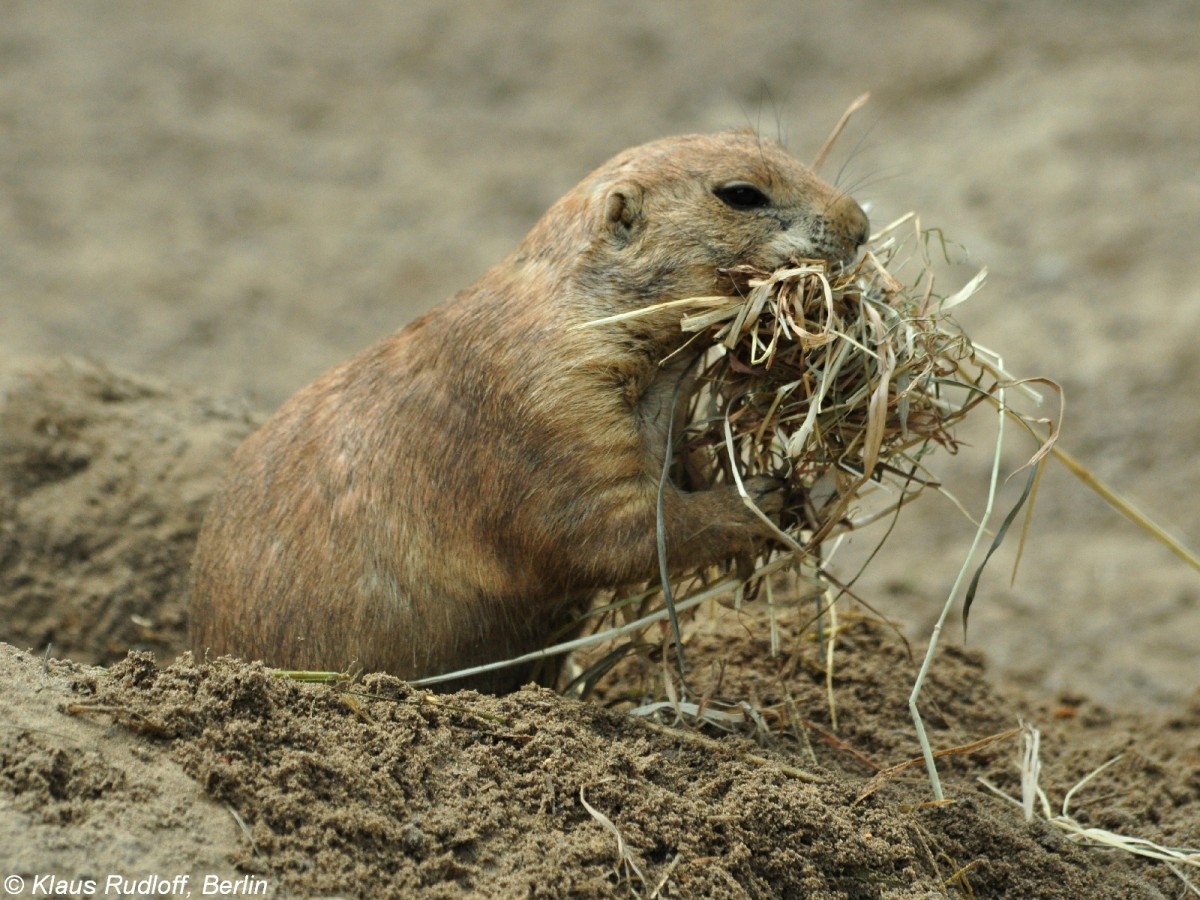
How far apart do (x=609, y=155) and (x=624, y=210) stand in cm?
716

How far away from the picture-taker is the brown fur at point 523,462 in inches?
161

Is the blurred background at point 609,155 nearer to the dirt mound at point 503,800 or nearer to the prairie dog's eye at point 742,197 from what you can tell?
the dirt mound at point 503,800

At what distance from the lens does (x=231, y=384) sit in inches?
362

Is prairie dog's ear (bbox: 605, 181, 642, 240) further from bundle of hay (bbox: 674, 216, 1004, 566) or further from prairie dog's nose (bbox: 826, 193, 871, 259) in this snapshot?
prairie dog's nose (bbox: 826, 193, 871, 259)

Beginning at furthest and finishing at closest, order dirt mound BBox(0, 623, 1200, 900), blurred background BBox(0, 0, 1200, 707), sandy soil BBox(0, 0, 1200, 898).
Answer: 1. blurred background BBox(0, 0, 1200, 707)
2. sandy soil BBox(0, 0, 1200, 898)
3. dirt mound BBox(0, 623, 1200, 900)

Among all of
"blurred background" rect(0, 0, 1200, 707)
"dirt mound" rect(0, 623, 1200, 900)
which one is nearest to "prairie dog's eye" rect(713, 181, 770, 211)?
"dirt mound" rect(0, 623, 1200, 900)

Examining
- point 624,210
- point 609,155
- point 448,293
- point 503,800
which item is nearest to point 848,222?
point 624,210

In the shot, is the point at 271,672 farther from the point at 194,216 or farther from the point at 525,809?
the point at 194,216

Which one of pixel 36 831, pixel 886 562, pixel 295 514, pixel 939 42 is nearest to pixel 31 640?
pixel 295 514

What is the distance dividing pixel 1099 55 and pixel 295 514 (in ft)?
29.6

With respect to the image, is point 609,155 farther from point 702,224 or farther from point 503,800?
point 503,800

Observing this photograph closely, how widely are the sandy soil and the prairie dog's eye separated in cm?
76

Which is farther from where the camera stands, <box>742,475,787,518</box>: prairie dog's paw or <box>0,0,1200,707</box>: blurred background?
<box>0,0,1200,707</box>: blurred background

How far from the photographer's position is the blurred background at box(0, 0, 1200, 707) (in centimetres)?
820
